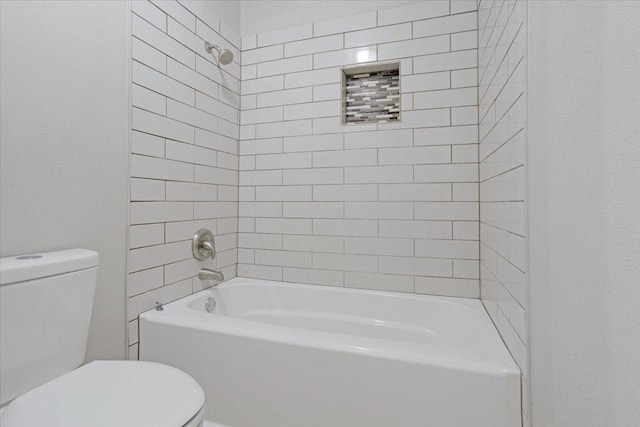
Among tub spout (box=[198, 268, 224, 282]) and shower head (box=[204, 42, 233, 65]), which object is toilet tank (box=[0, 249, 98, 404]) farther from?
shower head (box=[204, 42, 233, 65])

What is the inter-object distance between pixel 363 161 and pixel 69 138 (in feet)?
4.73

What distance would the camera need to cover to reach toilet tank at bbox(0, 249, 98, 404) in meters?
0.90

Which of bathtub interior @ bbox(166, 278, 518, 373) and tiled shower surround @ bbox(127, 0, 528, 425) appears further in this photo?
tiled shower surround @ bbox(127, 0, 528, 425)

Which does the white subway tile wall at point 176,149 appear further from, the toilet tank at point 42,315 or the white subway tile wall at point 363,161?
the toilet tank at point 42,315

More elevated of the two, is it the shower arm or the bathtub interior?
the shower arm

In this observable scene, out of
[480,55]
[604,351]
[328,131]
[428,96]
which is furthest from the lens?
[328,131]

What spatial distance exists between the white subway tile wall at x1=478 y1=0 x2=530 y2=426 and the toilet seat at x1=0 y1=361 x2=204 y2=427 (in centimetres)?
100

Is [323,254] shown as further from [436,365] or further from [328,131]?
[436,365]

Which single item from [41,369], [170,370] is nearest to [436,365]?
[170,370]

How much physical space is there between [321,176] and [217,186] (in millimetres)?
681

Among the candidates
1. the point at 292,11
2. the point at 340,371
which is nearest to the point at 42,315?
the point at 340,371

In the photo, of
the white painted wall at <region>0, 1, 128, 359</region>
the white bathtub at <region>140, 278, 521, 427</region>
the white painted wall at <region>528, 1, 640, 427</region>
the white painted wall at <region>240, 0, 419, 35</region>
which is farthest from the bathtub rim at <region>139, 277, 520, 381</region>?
the white painted wall at <region>240, 0, 419, 35</region>

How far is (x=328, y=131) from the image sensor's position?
1977 millimetres

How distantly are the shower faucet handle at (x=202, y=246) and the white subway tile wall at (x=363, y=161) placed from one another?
1.18ft
